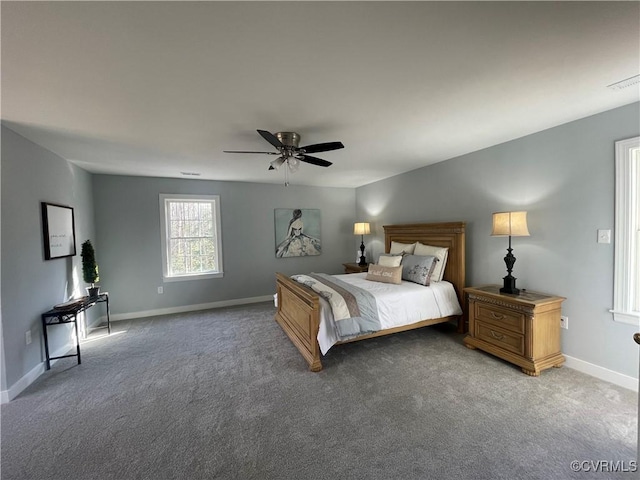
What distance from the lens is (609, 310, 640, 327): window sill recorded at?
2.25 m

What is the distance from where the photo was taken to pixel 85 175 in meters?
4.11

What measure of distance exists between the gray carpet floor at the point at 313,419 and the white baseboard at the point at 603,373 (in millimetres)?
75

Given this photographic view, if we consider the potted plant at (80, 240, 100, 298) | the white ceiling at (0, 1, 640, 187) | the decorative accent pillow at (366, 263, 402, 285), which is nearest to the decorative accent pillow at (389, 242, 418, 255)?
the decorative accent pillow at (366, 263, 402, 285)

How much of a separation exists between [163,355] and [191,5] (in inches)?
135

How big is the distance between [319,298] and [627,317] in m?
2.80

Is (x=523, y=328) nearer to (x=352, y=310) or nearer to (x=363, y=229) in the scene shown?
(x=352, y=310)

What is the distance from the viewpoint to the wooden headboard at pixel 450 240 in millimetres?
3615

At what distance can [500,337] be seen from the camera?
281cm

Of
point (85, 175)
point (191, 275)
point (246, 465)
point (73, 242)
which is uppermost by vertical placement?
point (85, 175)

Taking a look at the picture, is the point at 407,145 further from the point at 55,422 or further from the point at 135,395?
the point at 55,422

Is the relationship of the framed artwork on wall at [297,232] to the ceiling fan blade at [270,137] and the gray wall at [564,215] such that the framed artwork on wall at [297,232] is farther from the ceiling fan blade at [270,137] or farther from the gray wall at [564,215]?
the ceiling fan blade at [270,137]

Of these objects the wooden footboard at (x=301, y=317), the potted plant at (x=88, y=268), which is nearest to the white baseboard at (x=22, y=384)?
the potted plant at (x=88, y=268)

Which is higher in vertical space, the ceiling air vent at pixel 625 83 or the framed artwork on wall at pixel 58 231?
the ceiling air vent at pixel 625 83

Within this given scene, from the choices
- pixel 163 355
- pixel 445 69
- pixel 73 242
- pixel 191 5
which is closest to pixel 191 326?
pixel 163 355
